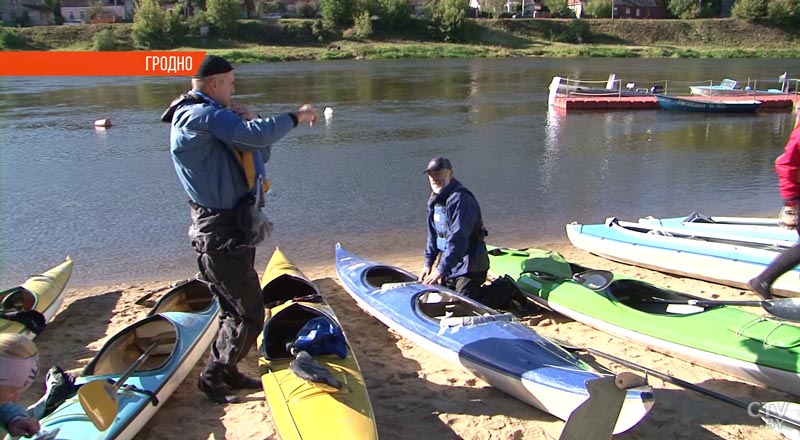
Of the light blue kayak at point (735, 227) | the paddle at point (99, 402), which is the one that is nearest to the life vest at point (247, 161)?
the paddle at point (99, 402)

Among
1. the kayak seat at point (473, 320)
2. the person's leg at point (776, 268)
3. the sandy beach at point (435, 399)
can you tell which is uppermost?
the person's leg at point (776, 268)

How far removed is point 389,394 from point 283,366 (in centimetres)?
80

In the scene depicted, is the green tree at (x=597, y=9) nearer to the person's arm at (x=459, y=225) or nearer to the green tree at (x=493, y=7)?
the green tree at (x=493, y=7)

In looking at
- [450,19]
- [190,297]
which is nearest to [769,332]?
[190,297]

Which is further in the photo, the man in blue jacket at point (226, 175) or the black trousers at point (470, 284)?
the black trousers at point (470, 284)

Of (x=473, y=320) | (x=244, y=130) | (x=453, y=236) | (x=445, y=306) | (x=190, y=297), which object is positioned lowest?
(x=190, y=297)

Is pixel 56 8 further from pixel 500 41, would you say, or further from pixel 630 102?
pixel 630 102

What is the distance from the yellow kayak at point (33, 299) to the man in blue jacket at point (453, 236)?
139 inches

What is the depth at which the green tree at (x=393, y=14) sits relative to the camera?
56.8 metres

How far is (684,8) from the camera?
68125 mm

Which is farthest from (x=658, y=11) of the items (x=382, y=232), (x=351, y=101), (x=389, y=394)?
(x=389, y=394)

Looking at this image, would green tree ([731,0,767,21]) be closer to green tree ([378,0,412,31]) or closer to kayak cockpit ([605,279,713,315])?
green tree ([378,0,412,31])

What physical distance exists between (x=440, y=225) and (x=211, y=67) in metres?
Answer: 2.56

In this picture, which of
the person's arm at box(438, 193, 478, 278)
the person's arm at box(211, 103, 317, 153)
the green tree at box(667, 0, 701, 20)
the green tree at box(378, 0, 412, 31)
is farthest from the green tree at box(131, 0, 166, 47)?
the green tree at box(667, 0, 701, 20)
